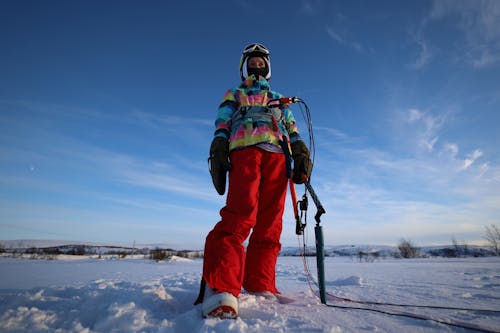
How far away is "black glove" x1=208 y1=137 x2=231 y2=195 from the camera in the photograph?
6.55 ft

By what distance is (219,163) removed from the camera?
1994 millimetres

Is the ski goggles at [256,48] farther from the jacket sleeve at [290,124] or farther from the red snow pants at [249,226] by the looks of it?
the red snow pants at [249,226]

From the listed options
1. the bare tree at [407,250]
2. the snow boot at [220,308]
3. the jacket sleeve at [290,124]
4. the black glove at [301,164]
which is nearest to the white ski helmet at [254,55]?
the jacket sleeve at [290,124]

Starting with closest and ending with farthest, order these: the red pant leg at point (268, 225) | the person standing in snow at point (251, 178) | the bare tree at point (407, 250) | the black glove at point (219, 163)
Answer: the person standing in snow at point (251, 178)
the black glove at point (219, 163)
the red pant leg at point (268, 225)
the bare tree at point (407, 250)

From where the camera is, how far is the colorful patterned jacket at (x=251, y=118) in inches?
82.3

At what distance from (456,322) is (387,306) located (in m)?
0.45

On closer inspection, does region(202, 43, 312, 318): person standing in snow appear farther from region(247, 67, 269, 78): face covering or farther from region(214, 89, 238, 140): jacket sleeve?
region(247, 67, 269, 78): face covering

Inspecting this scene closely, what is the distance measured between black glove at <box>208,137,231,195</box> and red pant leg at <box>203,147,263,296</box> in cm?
7

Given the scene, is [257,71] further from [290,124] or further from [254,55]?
[290,124]

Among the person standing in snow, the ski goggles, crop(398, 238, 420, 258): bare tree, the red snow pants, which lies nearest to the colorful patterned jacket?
the person standing in snow

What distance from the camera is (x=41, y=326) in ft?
3.97

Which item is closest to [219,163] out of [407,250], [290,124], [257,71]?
[290,124]

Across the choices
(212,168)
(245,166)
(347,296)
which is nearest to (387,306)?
(347,296)

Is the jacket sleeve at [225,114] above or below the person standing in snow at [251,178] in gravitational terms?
above
